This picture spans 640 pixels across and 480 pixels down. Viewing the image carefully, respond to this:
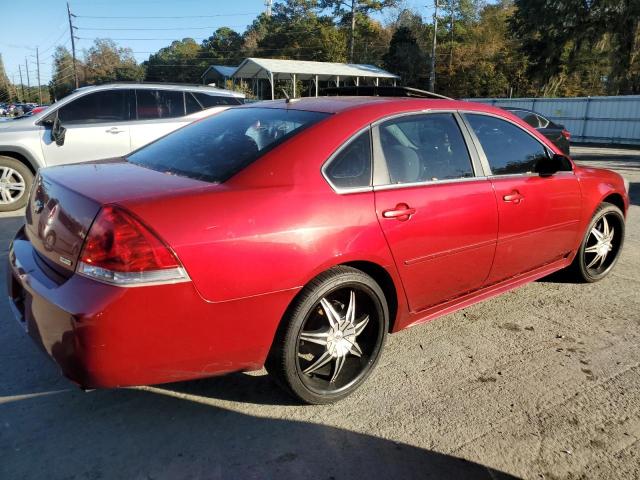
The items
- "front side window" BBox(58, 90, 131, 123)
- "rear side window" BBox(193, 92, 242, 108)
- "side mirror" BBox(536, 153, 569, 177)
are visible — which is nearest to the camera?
"side mirror" BBox(536, 153, 569, 177)

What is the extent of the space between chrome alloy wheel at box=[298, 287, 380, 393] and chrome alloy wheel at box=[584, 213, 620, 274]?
2.68 m

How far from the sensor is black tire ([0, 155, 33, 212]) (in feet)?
23.1

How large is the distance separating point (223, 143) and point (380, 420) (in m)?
1.75

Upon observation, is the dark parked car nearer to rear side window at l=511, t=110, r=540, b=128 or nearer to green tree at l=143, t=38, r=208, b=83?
rear side window at l=511, t=110, r=540, b=128

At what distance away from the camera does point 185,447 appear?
2.41 m

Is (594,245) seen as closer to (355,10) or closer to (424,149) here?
(424,149)

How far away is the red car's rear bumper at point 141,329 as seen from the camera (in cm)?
210

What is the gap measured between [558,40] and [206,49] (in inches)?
2701

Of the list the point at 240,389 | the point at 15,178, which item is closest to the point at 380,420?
the point at 240,389

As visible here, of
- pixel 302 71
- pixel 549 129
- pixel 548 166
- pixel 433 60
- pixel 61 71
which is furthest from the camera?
pixel 61 71

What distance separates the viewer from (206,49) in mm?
88812

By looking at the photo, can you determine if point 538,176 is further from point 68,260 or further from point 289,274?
point 68,260

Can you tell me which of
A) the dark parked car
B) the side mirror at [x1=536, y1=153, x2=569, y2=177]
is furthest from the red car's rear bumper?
the dark parked car

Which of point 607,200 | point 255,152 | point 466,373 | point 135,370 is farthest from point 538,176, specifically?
point 135,370
